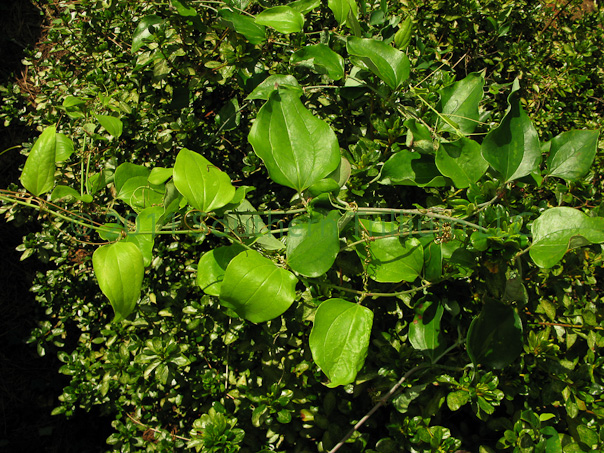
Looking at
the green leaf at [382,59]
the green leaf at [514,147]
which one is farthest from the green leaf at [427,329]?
the green leaf at [382,59]

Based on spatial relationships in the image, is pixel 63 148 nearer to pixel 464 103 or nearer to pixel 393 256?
pixel 393 256

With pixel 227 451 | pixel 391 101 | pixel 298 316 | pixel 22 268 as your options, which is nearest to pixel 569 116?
pixel 391 101

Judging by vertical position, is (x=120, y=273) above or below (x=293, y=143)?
below

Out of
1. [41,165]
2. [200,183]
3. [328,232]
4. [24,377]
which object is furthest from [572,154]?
[24,377]

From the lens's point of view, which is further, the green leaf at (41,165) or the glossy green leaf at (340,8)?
the glossy green leaf at (340,8)

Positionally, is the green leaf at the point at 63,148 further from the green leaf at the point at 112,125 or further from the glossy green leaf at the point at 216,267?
the glossy green leaf at the point at 216,267

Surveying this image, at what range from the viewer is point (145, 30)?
1323mm

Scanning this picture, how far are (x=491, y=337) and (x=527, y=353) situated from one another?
0.85 feet

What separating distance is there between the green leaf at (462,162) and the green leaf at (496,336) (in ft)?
1.06

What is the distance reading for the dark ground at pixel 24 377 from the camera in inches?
69.9

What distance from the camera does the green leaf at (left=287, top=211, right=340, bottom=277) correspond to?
0.89 m

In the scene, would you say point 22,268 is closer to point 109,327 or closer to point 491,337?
point 109,327

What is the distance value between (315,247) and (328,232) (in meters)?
0.04

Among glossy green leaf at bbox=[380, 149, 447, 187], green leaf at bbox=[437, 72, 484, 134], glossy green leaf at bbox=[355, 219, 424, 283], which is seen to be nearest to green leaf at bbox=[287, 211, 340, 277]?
glossy green leaf at bbox=[355, 219, 424, 283]
